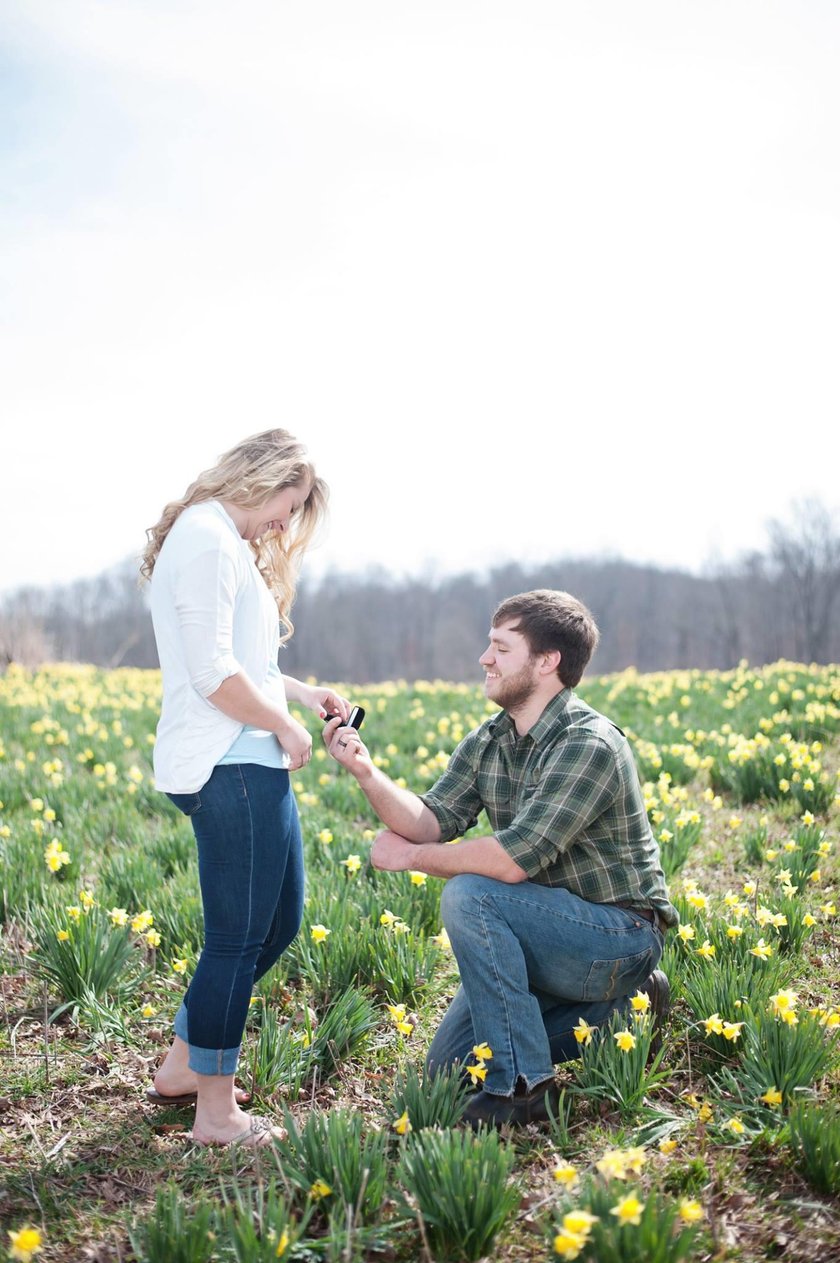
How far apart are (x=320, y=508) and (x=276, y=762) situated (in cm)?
85

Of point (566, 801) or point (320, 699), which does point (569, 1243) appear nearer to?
point (566, 801)

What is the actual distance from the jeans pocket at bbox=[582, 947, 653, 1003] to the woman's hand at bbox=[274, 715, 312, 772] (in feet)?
3.55

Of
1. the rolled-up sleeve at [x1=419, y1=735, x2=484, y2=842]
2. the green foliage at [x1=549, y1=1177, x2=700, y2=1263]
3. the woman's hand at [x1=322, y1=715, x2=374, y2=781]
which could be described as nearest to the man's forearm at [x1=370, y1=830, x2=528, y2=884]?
the rolled-up sleeve at [x1=419, y1=735, x2=484, y2=842]

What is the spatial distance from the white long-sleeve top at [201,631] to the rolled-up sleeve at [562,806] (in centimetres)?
74

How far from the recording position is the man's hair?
10.1 feet

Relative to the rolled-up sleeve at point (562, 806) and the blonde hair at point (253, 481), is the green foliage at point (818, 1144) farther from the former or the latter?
the blonde hair at point (253, 481)

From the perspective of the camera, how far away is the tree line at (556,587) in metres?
50.8

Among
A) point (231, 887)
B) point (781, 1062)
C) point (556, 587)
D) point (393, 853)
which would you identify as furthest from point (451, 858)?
point (556, 587)

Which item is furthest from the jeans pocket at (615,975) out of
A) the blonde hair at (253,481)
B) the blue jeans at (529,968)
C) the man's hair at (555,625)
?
the blonde hair at (253,481)

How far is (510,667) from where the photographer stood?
3.12 m

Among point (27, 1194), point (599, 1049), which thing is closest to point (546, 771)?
point (599, 1049)

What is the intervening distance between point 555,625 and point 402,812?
31.8 inches

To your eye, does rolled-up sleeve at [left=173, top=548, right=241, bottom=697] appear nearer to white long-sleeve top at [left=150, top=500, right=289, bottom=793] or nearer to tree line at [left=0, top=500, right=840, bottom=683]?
white long-sleeve top at [left=150, top=500, right=289, bottom=793]

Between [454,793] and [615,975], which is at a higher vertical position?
[454,793]
